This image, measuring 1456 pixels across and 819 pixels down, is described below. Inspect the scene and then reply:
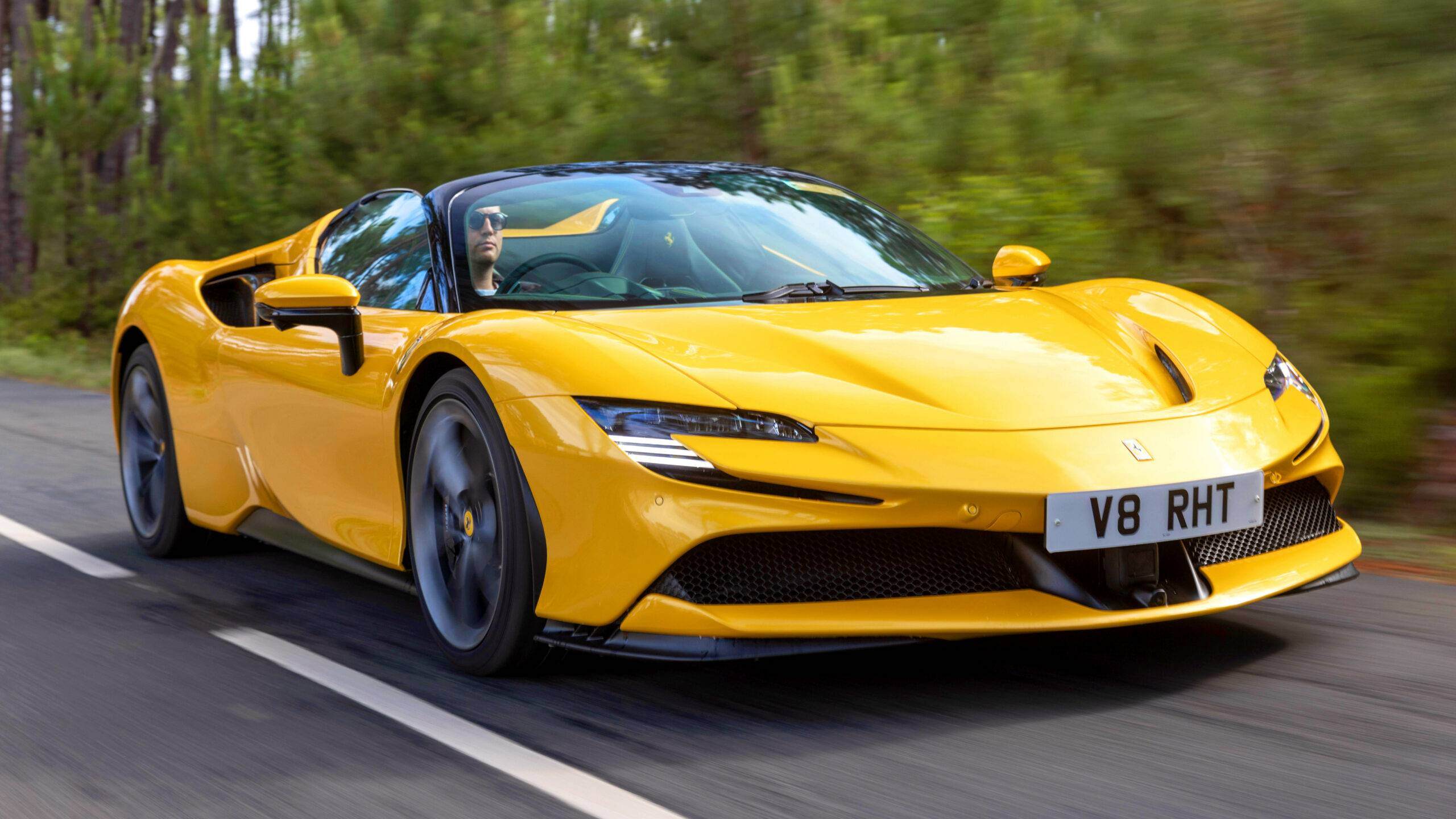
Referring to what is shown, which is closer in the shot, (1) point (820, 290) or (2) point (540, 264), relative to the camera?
(1) point (820, 290)

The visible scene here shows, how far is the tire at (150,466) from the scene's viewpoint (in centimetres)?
525

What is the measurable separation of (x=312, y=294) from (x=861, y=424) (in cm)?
156

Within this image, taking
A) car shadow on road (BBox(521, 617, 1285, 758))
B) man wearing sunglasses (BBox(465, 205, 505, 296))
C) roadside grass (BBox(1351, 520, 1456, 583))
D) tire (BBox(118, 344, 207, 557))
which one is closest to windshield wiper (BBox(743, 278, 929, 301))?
man wearing sunglasses (BBox(465, 205, 505, 296))

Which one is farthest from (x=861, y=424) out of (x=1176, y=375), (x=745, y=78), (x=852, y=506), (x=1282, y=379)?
(x=745, y=78)

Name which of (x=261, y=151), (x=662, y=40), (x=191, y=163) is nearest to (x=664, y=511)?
(x=662, y=40)

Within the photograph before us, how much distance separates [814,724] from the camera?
292cm

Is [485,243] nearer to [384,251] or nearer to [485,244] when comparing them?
[485,244]

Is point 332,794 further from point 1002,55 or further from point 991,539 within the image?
point 1002,55

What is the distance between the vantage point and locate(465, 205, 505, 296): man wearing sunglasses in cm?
388

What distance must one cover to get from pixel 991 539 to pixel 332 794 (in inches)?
50.4

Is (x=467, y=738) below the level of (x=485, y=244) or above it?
below

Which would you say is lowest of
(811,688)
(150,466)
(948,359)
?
(150,466)

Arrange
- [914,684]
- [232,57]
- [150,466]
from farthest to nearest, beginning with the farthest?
[232,57] < [150,466] < [914,684]

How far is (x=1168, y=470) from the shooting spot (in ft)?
9.75
